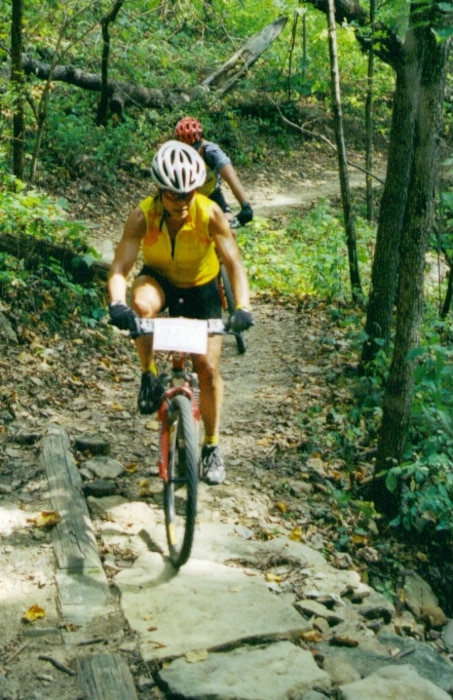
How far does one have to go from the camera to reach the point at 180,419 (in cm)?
450

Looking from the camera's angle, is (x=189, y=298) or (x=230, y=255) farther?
(x=189, y=298)

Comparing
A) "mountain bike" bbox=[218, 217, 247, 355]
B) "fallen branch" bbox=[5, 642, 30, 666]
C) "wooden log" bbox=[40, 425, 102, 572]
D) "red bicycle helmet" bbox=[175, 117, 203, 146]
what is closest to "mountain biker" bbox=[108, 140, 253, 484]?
"wooden log" bbox=[40, 425, 102, 572]

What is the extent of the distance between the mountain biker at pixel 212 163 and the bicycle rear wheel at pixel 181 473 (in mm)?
3310

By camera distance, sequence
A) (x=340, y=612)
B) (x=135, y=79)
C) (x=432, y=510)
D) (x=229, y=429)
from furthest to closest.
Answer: (x=135, y=79) < (x=229, y=429) < (x=432, y=510) < (x=340, y=612)

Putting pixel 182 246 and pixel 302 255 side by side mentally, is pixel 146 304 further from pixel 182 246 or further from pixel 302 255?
pixel 302 255

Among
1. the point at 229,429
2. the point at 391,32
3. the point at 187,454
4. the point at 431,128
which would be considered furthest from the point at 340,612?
the point at 391,32

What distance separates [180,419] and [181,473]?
516mm

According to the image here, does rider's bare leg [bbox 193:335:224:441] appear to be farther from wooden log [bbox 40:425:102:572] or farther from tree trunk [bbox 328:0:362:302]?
tree trunk [bbox 328:0:362:302]

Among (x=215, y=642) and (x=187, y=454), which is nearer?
(x=215, y=642)

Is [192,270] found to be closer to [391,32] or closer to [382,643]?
[382,643]

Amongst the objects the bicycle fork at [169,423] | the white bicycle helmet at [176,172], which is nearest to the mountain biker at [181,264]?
the white bicycle helmet at [176,172]

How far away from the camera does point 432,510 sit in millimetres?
6270

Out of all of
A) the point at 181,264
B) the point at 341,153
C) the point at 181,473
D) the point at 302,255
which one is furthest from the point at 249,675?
the point at 302,255

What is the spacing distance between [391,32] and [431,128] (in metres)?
3.34
